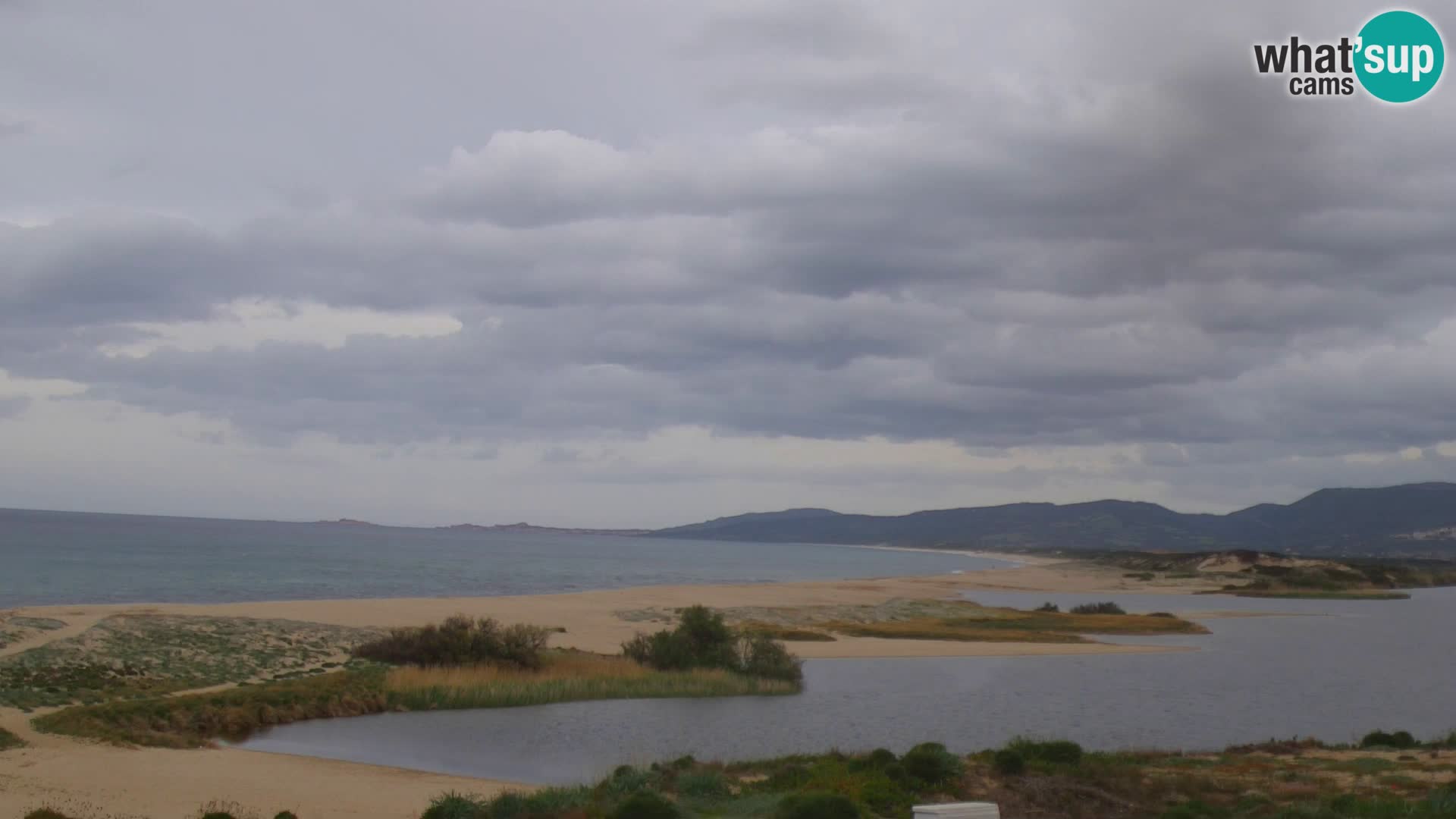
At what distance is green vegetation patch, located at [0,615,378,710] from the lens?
30.5 m

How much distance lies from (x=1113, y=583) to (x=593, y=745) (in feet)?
368

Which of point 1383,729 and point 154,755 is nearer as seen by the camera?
point 154,755

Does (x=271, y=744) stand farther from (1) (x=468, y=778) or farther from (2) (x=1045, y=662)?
(2) (x=1045, y=662)

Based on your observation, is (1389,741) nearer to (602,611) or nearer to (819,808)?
(819,808)

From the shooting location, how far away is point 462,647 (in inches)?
1537

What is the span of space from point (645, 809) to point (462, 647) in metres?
24.9

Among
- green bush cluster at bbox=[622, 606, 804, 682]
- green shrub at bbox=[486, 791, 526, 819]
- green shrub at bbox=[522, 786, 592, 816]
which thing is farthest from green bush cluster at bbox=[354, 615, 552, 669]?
green shrub at bbox=[486, 791, 526, 819]

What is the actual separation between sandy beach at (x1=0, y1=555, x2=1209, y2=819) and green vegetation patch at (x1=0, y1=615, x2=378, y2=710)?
1.98 metres

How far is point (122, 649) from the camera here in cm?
3738

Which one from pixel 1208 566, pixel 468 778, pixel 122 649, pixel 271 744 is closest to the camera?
pixel 468 778

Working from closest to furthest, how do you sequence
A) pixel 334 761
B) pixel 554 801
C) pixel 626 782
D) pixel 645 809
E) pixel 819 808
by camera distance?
pixel 819 808
pixel 645 809
pixel 554 801
pixel 626 782
pixel 334 761

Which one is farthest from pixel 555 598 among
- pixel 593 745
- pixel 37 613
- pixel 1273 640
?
pixel 593 745

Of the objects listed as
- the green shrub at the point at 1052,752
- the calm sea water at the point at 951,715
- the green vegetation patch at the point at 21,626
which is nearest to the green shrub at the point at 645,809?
the green shrub at the point at 1052,752

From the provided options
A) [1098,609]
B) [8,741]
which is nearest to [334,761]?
[8,741]
